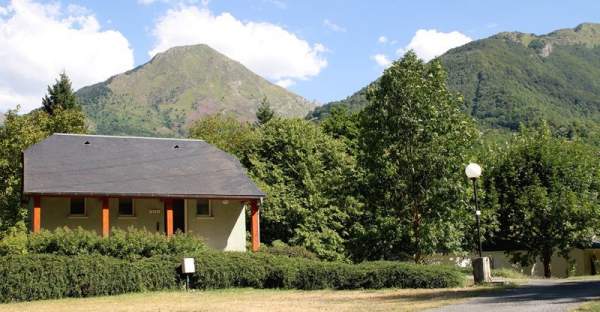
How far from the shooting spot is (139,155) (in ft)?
110

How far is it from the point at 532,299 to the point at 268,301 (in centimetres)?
664

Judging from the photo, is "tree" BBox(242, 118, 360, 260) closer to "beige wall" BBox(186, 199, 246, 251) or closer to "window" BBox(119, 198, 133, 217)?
"beige wall" BBox(186, 199, 246, 251)

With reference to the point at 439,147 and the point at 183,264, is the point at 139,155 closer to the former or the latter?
the point at 183,264

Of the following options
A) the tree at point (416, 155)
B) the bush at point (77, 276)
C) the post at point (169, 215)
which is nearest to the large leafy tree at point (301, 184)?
the tree at point (416, 155)

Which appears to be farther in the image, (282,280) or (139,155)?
(139,155)

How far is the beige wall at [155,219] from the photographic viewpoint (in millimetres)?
30719

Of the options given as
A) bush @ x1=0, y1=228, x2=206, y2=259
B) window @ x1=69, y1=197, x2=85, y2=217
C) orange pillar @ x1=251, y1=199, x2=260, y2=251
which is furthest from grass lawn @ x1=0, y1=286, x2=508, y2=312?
window @ x1=69, y1=197, x2=85, y2=217

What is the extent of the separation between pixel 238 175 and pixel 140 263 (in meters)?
10.5

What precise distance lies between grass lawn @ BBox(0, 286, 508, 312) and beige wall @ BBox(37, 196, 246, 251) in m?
9.06

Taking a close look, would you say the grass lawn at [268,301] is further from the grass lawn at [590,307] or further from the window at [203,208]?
the window at [203,208]

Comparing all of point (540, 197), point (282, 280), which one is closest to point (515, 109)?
point (540, 197)

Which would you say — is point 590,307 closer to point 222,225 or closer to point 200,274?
point 200,274

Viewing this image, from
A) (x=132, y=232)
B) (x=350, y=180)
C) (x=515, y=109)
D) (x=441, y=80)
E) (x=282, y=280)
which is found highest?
(x=515, y=109)

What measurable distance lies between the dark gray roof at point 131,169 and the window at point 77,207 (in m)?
1.49
